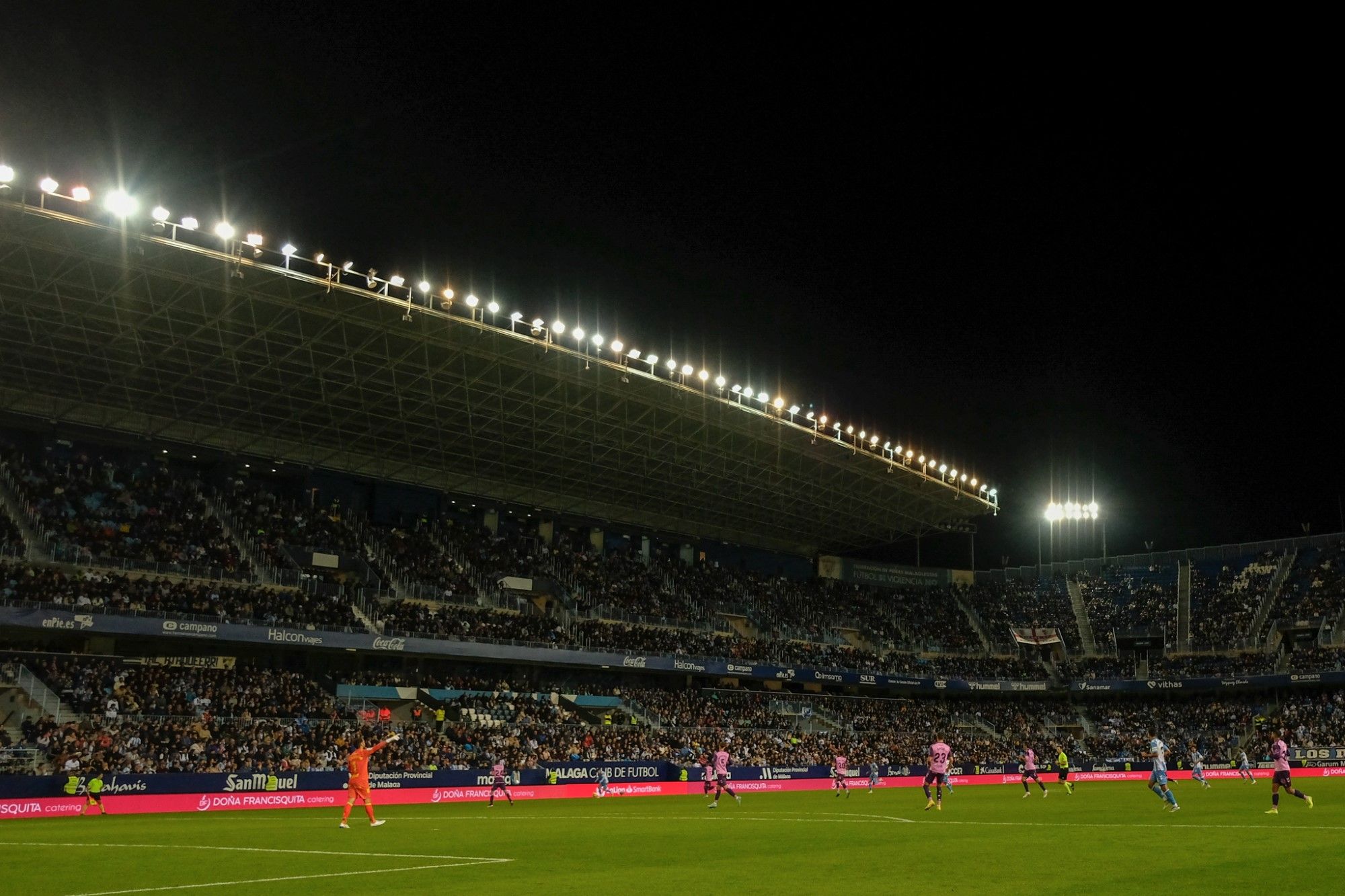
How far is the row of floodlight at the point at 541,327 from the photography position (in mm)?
35250

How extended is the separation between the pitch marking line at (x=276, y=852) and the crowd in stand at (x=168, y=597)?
954 inches

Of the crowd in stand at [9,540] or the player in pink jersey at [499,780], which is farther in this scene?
the crowd in stand at [9,540]

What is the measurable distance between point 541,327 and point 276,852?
30.6 metres

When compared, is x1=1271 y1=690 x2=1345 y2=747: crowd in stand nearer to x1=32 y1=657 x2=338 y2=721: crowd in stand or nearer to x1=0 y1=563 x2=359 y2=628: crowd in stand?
x1=0 y1=563 x2=359 y2=628: crowd in stand

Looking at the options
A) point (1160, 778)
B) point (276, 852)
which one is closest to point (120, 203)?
point (276, 852)

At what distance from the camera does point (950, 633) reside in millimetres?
85188

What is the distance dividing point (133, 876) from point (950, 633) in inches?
3010

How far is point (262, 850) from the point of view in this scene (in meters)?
19.1

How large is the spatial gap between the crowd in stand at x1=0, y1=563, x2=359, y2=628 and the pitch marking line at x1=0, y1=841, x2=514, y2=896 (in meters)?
24.2

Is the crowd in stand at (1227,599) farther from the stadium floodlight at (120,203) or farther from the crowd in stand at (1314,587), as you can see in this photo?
the stadium floodlight at (120,203)

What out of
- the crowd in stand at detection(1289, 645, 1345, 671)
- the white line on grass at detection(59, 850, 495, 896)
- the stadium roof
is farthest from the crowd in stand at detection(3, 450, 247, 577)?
the crowd in stand at detection(1289, 645, 1345, 671)

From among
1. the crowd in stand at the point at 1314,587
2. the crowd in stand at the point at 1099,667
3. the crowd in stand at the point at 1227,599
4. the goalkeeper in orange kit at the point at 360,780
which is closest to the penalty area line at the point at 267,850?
the goalkeeper in orange kit at the point at 360,780

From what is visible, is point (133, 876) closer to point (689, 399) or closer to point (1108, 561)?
point (689, 399)

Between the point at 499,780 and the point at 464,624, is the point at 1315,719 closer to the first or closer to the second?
the point at 464,624
